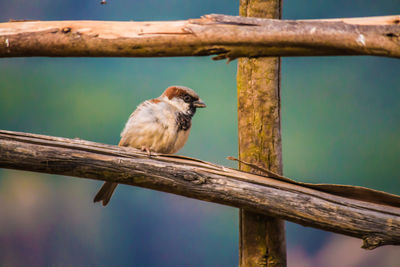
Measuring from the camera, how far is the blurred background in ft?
9.54

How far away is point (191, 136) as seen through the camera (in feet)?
10.0

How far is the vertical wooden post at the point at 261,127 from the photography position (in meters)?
2.17

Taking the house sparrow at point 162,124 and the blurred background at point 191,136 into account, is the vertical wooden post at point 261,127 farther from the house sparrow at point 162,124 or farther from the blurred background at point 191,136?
the blurred background at point 191,136

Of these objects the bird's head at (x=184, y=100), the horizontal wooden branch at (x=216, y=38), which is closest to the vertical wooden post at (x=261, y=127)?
the bird's head at (x=184, y=100)

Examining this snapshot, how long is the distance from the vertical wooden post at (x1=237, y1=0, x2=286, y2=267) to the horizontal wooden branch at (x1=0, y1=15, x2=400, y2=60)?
0.51m

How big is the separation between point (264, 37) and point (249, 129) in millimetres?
669

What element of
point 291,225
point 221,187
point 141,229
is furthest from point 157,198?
point 221,187

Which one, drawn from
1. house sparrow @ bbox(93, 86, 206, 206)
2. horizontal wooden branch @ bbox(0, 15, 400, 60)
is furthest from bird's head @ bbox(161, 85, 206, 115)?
horizontal wooden branch @ bbox(0, 15, 400, 60)

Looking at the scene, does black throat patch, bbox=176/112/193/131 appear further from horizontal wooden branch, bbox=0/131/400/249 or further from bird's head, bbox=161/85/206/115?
horizontal wooden branch, bbox=0/131/400/249

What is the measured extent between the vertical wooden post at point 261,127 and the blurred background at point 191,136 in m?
0.75

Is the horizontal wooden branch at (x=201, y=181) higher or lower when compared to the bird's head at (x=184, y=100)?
lower

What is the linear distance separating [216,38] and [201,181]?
2.06 ft

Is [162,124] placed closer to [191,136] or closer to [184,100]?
[184,100]

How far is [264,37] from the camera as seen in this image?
1615 mm
